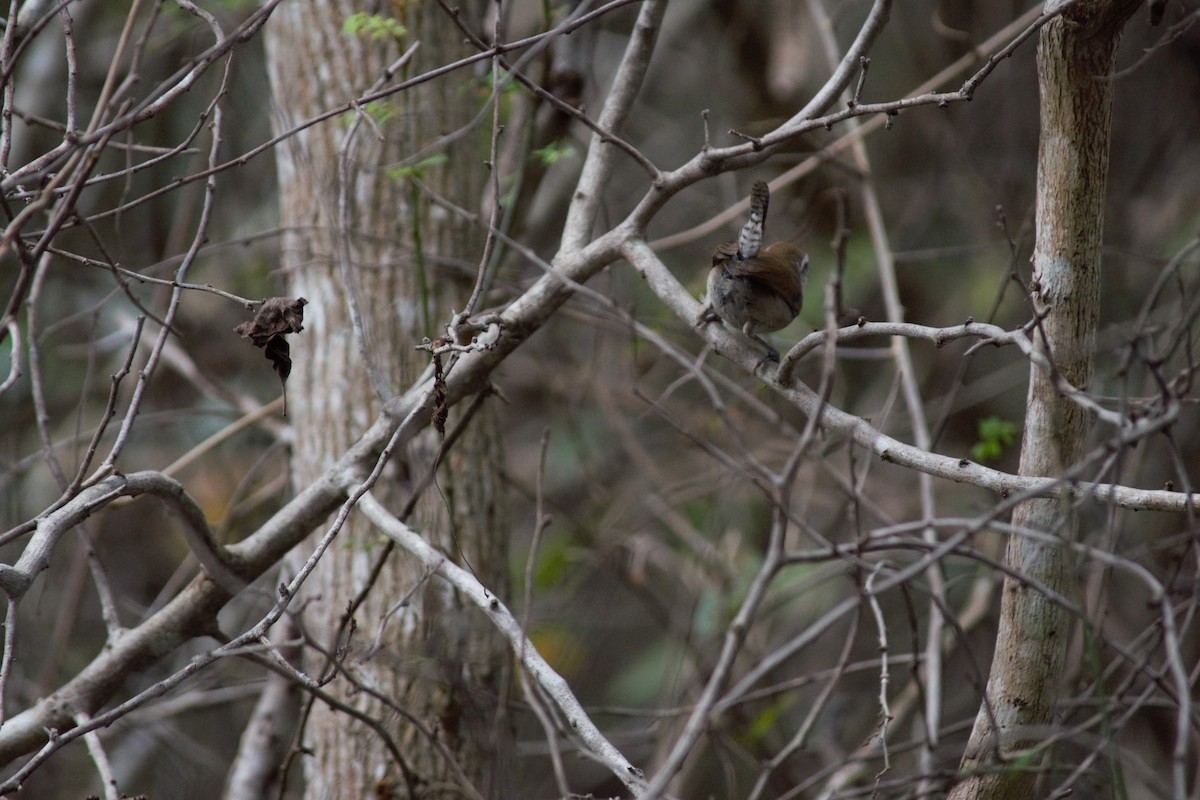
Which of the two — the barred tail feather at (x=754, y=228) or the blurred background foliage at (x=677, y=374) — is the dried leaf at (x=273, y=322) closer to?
the barred tail feather at (x=754, y=228)

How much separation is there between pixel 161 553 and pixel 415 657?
4953 mm

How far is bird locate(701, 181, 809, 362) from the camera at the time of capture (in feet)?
9.78

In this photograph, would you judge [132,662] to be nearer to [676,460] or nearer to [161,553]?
[676,460]

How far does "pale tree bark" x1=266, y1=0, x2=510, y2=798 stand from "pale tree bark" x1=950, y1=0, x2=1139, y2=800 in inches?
64.8

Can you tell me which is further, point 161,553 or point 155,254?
point 161,553

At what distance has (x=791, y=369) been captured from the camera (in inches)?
95.8

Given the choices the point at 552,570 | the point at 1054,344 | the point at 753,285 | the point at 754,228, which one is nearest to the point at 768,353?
the point at 753,285

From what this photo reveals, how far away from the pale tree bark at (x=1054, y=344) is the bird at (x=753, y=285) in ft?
2.27

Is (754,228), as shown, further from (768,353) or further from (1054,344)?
(1054,344)

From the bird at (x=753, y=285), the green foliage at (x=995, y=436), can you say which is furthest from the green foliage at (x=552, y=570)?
the bird at (x=753, y=285)

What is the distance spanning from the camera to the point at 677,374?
6.66 metres

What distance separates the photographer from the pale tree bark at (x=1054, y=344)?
2439mm

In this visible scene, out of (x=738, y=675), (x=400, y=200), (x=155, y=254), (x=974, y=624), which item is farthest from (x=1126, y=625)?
(x=155, y=254)

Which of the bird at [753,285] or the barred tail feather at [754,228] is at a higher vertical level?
the barred tail feather at [754,228]
